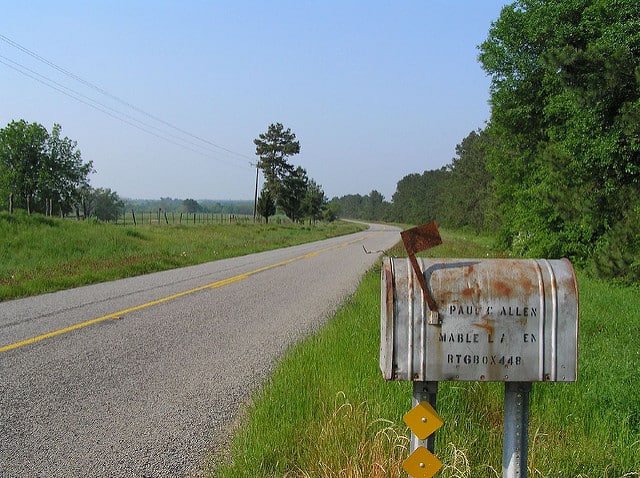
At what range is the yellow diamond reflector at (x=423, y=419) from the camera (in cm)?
213

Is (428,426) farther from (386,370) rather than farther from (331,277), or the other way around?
(331,277)

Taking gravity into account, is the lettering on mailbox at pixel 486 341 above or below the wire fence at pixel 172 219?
below

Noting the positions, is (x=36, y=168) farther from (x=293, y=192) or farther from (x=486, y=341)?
(x=486, y=341)

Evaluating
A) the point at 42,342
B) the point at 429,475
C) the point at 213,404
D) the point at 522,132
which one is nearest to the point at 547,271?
the point at 429,475

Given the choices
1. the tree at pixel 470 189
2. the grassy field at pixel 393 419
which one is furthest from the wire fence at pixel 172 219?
the grassy field at pixel 393 419

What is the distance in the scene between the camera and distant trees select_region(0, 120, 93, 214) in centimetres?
6350

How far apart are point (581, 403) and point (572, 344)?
7.88ft

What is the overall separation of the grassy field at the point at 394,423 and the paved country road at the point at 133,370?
1.52ft

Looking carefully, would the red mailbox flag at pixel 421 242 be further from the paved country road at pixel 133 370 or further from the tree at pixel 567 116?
the tree at pixel 567 116

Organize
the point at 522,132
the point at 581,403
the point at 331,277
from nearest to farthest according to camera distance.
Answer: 1. the point at 581,403
2. the point at 331,277
3. the point at 522,132

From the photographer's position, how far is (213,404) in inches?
182

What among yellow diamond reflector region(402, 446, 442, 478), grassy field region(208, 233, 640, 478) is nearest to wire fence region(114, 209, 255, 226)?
grassy field region(208, 233, 640, 478)

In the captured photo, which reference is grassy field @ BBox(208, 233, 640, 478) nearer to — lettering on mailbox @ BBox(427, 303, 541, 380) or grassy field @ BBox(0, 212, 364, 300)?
lettering on mailbox @ BBox(427, 303, 541, 380)

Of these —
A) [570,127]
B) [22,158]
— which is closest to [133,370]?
[570,127]
